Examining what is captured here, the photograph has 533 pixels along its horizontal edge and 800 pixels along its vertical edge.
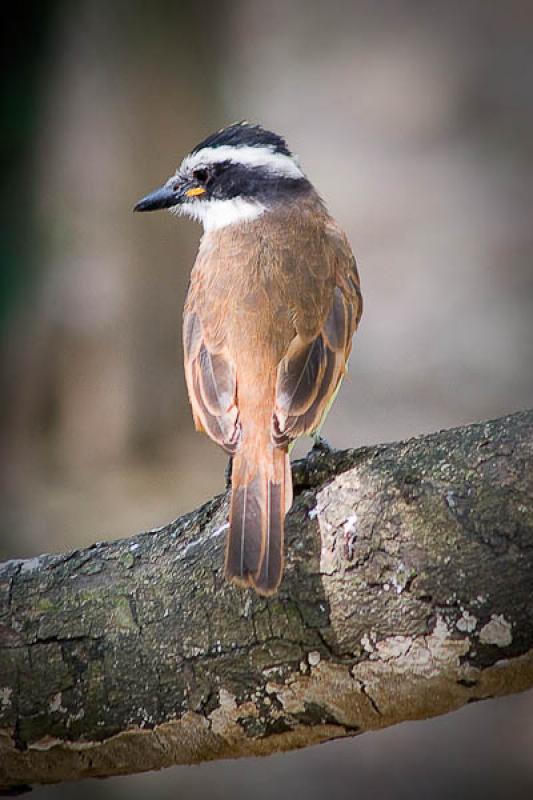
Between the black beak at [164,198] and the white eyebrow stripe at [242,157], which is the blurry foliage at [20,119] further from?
the white eyebrow stripe at [242,157]

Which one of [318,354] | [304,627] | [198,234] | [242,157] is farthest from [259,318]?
[198,234]

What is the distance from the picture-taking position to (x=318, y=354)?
12.8 feet

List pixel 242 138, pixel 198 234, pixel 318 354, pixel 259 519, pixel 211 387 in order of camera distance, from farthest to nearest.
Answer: pixel 198 234
pixel 242 138
pixel 318 354
pixel 211 387
pixel 259 519

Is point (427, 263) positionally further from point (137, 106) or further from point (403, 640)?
point (403, 640)

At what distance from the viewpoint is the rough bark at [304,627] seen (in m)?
2.71

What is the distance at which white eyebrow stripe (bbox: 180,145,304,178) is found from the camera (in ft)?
15.2

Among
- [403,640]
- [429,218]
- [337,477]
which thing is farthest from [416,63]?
[403,640]

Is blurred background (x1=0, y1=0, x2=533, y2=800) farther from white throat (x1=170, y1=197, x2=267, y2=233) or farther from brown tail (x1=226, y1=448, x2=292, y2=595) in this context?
brown tail (x1=226, y1=448, x2=292, y2=595)

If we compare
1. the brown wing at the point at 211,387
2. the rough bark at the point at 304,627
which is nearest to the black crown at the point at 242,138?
the brown wing at the point at 211,387

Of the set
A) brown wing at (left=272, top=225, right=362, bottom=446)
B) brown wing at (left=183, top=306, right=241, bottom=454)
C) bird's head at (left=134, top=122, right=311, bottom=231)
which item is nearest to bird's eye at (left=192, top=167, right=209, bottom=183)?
bird's head at (left=134, top=122, right=311, bottom=231)

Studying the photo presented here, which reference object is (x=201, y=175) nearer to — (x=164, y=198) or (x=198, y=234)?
(x=164, y=198)

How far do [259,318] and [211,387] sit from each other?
0.31m

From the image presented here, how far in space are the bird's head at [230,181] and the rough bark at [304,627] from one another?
5.74ft

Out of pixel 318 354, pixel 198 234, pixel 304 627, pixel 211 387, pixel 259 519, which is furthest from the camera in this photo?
pixel 198 234
